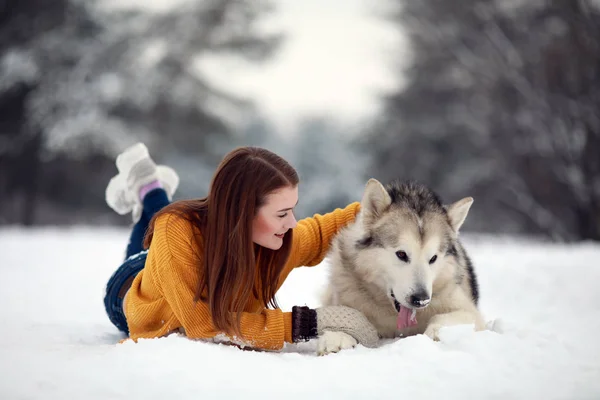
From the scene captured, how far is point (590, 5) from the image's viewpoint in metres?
14.5

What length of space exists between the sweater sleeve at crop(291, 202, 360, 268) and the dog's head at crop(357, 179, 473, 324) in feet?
1.68

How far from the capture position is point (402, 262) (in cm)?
330

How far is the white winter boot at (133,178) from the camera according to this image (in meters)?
4.55

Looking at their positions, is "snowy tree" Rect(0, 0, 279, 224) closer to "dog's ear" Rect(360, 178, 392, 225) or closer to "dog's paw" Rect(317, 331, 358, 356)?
"dog's ear" Rect(360, 178, 392, 225)

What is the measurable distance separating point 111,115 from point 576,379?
16538mm

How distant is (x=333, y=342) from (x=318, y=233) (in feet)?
3.96

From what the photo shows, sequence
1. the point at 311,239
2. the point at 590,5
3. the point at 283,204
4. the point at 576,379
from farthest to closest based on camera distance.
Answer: the point at 590,5, the point at 311,239, the point at 283,204, the point at 576,379

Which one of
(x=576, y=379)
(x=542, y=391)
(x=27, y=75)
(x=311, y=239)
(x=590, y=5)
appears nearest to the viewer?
(x=542, y=391)

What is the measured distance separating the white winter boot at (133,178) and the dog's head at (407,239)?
73.4 inches

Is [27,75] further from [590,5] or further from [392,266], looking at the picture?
[392,266]

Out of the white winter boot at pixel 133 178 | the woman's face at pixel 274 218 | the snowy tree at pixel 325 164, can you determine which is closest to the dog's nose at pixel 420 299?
the woman's face at pixel 274 218

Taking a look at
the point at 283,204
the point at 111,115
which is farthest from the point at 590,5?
the point at 283,204

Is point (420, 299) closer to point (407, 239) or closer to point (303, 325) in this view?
point (407, 239)

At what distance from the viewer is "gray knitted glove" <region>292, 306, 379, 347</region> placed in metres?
3.10
